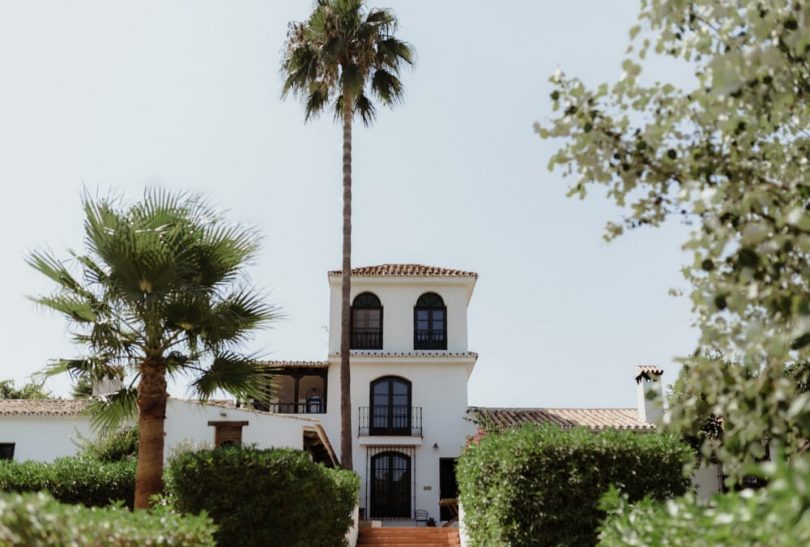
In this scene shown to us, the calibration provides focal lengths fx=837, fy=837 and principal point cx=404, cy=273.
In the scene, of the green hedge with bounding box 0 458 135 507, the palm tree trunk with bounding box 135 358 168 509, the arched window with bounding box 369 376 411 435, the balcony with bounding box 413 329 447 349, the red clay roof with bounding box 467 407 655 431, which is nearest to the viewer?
the palm tree trunk with bounding box 135 358 168 509

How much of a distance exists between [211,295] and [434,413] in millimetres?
18678

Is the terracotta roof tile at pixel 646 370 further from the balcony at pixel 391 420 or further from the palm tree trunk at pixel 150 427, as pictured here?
the palm tree trunk at pixel 150 427


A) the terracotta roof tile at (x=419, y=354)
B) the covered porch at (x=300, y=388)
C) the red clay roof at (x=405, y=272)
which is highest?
the red clay roof at (x=405, y=272)

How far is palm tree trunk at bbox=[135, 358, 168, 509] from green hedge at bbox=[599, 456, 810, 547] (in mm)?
7953

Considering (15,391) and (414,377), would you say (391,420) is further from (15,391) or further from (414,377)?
(15,391)

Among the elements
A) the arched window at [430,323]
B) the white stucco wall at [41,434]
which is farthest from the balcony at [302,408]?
the white stucco wall at [41,434]

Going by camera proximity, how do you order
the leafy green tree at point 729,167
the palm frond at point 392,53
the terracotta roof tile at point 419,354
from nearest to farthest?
the leafy green tree at point 729,167, the palm frond at point 392,53, the terracotta roof tile at point 419,354

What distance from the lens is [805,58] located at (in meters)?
4.29

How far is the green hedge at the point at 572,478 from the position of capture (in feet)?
33.8

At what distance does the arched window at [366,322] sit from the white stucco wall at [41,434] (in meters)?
9.92

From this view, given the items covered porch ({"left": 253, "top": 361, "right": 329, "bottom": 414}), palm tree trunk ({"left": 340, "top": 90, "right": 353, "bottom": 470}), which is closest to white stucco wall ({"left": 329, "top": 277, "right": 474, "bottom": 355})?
covered porch ({"left": 253, "top": 361, "right": 329, "bottom": 414})

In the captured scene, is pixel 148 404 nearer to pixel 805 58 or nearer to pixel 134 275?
pixel 134 275

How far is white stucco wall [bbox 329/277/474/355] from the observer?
31031mm

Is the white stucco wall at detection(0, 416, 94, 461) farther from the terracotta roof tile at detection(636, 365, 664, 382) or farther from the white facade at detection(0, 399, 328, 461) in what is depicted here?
the terracotta roof tile at detection(636, 365, 664, 382)
